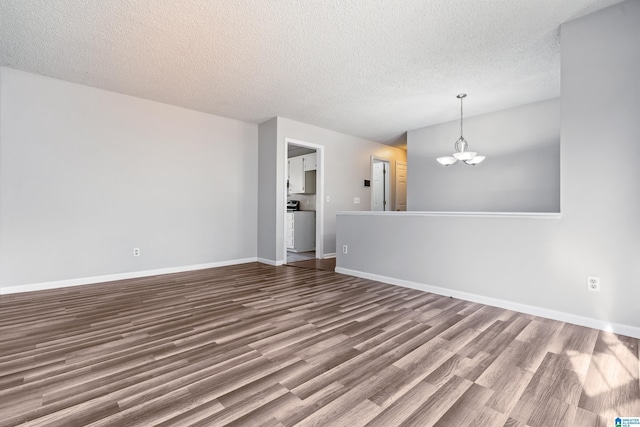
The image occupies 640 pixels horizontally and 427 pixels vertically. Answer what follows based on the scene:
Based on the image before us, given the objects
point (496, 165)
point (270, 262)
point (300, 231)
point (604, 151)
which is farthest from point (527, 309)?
point (300, 231)

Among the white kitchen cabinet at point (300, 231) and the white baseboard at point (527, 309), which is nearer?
the white baseboard at point (527, 309)

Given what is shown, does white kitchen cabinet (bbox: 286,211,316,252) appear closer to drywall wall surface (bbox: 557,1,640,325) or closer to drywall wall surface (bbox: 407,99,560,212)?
drywall wall surface (bbox: 407,99,560,212)

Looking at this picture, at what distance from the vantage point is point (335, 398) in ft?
4.90

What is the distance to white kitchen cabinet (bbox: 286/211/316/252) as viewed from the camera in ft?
22.6

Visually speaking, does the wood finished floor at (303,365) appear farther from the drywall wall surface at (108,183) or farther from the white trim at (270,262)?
the white trim at (270,262)

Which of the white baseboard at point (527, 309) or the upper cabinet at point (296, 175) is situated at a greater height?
the upper cabinet at point (296, 175)

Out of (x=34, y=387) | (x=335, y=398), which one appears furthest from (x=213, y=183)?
(x=335, y=398)

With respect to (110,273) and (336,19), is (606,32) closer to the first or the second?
(336,19)

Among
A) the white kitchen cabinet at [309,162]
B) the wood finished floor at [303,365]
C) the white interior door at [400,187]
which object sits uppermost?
the white kitchen cabinet at [309,162]

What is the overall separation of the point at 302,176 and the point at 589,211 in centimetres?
541

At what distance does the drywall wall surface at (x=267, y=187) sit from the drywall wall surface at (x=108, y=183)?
1.01 ft

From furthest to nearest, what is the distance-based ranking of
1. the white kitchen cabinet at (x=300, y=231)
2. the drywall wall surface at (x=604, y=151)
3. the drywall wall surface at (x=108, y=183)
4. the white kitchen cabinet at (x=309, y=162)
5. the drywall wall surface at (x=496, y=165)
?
the white kitchen cabinet at (x=300, y=231) < the white kitchen cabinet at (x=309, y=162) < the drywall wall surface at (x=496, y=165) < the drywall wall surface at (x=108, y=183) < the drywall wall surface at (x=604, y=151)

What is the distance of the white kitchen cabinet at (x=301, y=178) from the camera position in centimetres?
705

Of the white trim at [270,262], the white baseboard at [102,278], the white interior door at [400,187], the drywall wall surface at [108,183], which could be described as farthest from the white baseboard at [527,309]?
the white interior door at [400,187]
